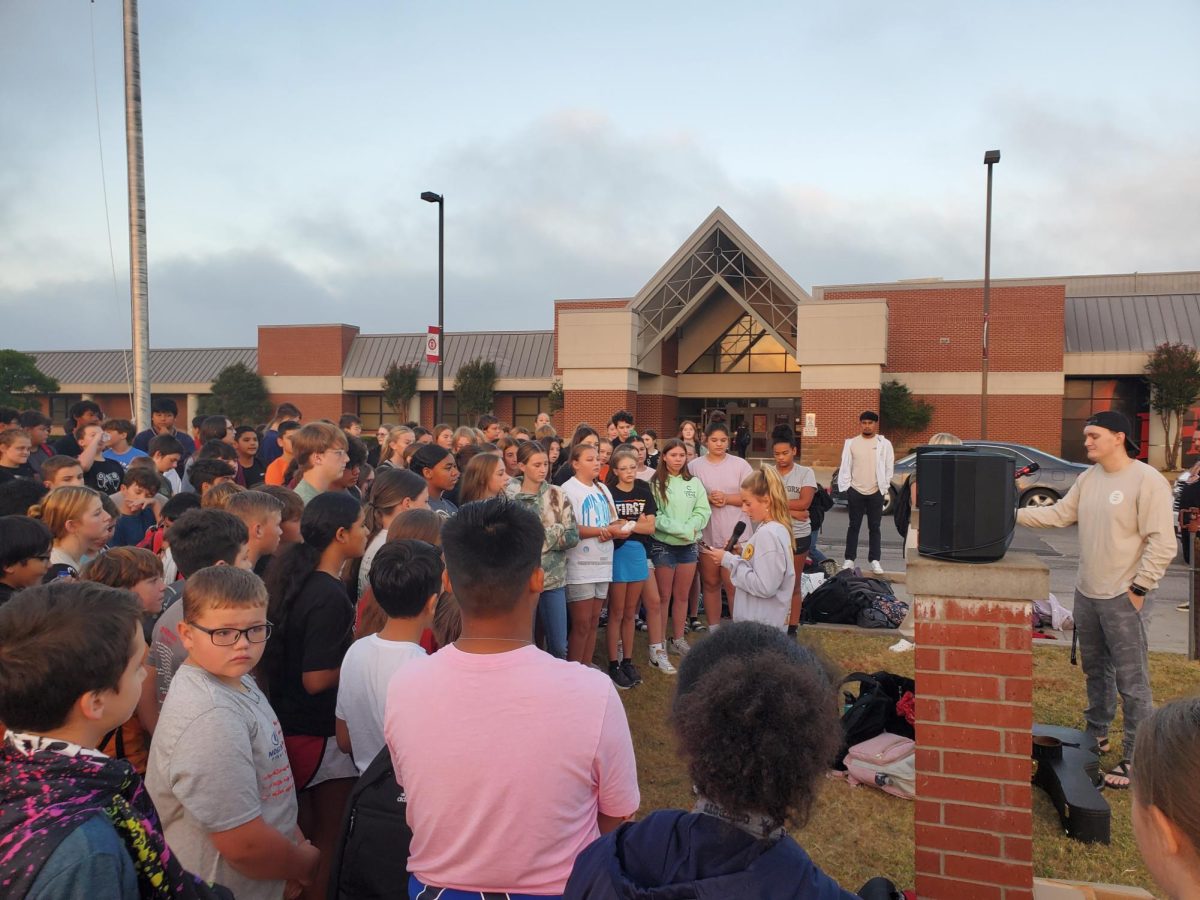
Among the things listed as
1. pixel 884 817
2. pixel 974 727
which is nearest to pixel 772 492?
pixel 884 817

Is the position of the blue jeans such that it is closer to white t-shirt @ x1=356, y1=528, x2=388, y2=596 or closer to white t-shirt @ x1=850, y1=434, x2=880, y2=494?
white t-shirt @ x1=356, y1=528, x2=388, y2=596

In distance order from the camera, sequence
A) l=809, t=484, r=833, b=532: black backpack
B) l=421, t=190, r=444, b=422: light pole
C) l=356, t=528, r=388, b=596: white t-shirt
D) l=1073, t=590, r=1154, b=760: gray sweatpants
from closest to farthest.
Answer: l=356, t=528, r=388, b=596: white t-shirt, l=1073, t=590, r=1154, b=760: gray sweatpants, l=809, t=484, r=833, b=532: black backpack, l=421, t=190, r=444, b=422: light pole

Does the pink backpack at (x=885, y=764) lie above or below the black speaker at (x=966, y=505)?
below

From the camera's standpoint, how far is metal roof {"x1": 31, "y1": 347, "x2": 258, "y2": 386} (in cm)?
4022

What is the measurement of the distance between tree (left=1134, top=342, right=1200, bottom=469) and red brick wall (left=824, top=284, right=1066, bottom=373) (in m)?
3.03

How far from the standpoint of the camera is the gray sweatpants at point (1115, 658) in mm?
4785

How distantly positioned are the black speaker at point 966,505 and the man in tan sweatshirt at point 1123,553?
6.69 feet

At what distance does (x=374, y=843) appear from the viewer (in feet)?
7.52

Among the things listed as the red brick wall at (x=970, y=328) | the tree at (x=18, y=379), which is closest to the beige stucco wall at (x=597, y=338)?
the red brick wall at (x=970, y=328)

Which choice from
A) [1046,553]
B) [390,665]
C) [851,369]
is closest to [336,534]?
[390,665]

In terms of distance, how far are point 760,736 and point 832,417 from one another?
27.6m

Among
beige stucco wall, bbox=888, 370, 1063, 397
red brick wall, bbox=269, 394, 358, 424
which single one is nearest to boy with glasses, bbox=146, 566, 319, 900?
beige stucco wall, bbox=888, 370, 1063, 397

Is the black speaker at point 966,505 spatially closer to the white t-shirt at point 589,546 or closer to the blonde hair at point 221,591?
the blonde hair at point 221,591

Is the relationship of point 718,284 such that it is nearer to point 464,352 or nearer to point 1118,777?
point 464,352
